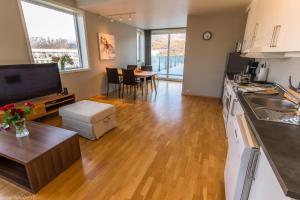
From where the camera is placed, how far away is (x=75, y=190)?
5.16 feet

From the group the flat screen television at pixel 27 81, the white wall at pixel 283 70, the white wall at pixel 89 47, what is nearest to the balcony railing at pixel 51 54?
the white wall at pixel 89 47

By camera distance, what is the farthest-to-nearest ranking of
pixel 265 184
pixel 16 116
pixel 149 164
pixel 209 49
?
pixel 209 49, pixel 149 164, pixel 16 116, pixel 265 184

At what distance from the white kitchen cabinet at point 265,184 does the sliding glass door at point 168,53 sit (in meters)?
6.70

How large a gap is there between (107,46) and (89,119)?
3.33 metres

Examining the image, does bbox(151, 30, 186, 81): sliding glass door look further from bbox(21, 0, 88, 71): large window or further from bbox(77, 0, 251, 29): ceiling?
bbox(21, 0, 88, 71): large window

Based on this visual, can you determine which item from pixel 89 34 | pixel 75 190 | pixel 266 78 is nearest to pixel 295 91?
pixel 266 78

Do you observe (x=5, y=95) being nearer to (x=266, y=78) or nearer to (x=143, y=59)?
(x=266, y=78)

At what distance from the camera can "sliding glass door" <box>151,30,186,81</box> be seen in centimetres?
712

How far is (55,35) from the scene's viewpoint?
3611mm

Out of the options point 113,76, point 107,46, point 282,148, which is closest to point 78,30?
point 107,46

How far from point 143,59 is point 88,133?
237 inches

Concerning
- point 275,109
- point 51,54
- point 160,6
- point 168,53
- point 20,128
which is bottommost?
point 20,128

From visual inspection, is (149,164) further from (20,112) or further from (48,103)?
(48,103)

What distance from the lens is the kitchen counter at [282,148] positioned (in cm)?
61
